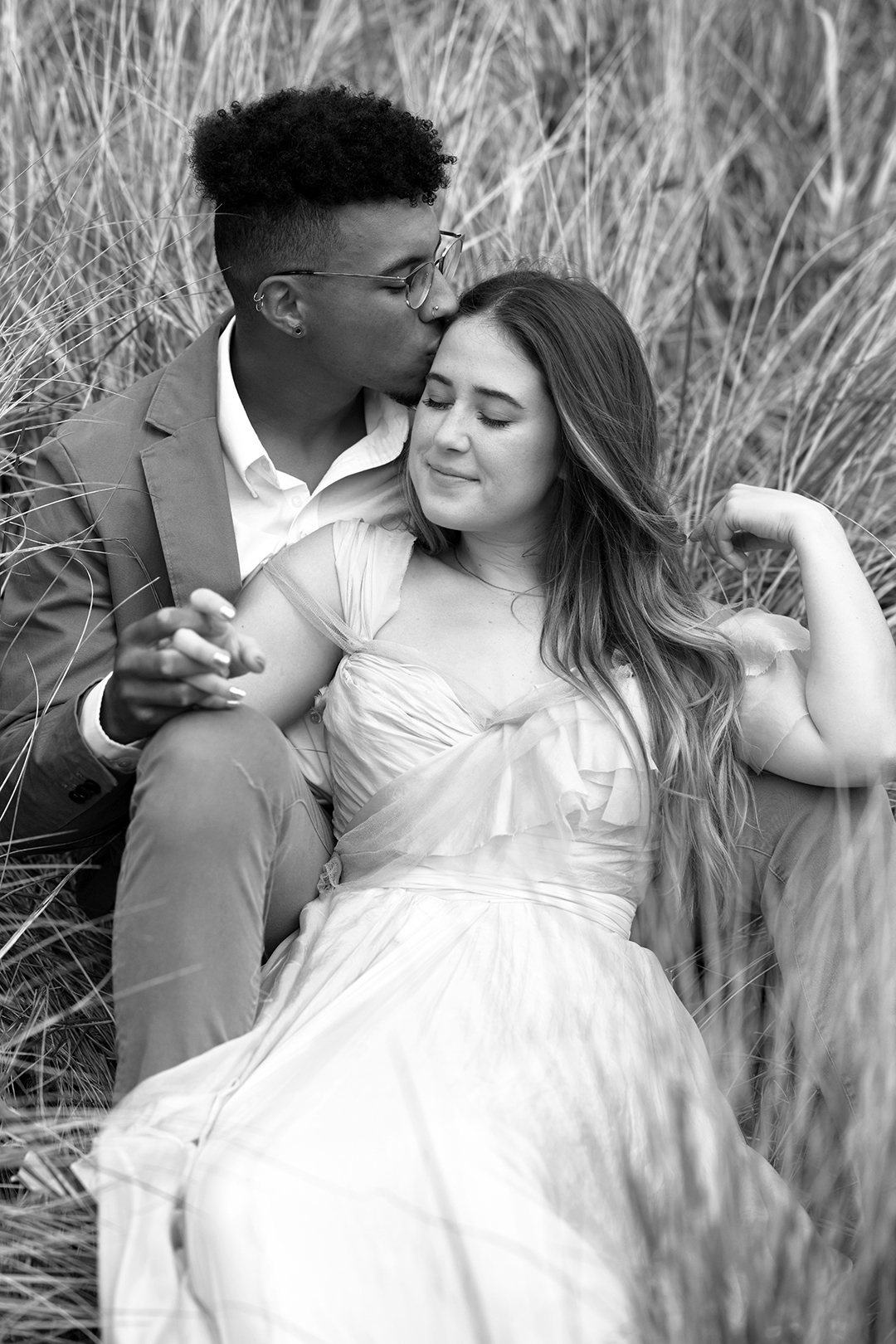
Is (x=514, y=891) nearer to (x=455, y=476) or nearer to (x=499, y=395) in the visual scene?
(x=455, y=476)

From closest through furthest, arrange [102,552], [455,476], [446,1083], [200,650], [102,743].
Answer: [446,1083] < [200,650] < [102,743] < [455,476] < [102,552]

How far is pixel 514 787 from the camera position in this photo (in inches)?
94.6

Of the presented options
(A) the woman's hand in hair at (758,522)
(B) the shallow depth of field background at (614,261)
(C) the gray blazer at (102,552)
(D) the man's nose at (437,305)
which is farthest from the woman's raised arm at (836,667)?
(C) the gray blazer at (102,552)

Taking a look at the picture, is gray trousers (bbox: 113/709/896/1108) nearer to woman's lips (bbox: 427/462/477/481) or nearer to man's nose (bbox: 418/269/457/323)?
woman's lips (bbox: 427/462/477/481)

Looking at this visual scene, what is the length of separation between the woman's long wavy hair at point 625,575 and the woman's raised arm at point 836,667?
14cm

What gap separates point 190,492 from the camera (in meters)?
2.64

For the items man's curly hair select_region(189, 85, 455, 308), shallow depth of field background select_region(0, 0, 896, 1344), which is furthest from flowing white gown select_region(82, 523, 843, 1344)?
man's curly hair select_region(189, 85, 455, 308)

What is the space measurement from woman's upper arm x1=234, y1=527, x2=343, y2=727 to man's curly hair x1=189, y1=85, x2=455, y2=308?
1.93 feet

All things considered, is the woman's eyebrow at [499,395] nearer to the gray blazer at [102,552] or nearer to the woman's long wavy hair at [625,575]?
the woman's long wavy hair at [625,575]

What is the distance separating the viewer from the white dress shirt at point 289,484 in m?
2.73

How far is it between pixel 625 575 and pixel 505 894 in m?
0.67

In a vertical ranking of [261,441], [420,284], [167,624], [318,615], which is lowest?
[318,615]

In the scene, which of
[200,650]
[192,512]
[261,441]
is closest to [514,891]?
[200,650]

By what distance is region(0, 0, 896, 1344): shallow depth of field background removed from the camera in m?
1.95
